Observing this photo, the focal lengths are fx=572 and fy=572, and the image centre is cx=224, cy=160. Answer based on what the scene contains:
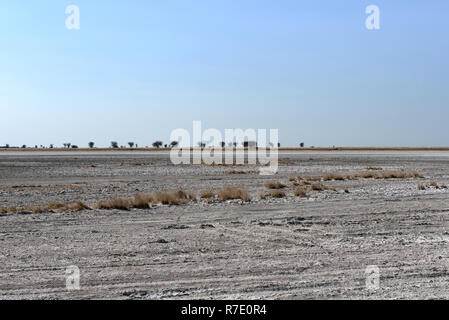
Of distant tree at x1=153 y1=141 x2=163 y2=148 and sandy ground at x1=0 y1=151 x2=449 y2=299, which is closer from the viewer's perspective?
sandy ground at x1=0 y1=151 x2=449 y2=299

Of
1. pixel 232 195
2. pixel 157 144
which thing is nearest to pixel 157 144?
pixel 157 144

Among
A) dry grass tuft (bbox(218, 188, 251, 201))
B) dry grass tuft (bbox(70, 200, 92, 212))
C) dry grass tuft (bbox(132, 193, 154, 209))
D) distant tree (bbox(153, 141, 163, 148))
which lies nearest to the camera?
dry grass tuft (bbox(70, 200, 92, 212))

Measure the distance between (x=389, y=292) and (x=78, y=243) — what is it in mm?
6967

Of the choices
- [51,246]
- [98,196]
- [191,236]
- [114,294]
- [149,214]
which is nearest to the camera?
[114,294]

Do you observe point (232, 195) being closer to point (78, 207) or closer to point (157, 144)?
point (78, 207)

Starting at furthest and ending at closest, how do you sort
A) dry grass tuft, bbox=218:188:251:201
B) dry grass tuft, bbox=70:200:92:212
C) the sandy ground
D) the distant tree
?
1. the distant tree
2. dry grass tuft, bbox=218:188:251:201
3. dry grass tuft, bbox=70:200:92:212
4. the sandy ground

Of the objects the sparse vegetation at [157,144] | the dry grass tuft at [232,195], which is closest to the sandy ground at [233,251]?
the dry grass tuft at [232,195]

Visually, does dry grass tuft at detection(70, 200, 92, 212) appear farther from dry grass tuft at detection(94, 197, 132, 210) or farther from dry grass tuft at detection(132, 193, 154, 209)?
dry grass tuft at detection(132, 193, 154, 209)

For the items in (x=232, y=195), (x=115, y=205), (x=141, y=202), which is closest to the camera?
(x=115, y=205)

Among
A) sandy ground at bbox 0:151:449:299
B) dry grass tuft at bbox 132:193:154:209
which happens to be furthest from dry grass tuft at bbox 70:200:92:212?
dry grass tuft at bbox 132:193:154:209

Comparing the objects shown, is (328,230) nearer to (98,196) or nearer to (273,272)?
(273,272)

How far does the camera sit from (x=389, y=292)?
771cm

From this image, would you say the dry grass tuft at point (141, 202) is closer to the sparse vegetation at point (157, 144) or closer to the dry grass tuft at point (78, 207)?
the dry grass tuft at point (78, 207)
